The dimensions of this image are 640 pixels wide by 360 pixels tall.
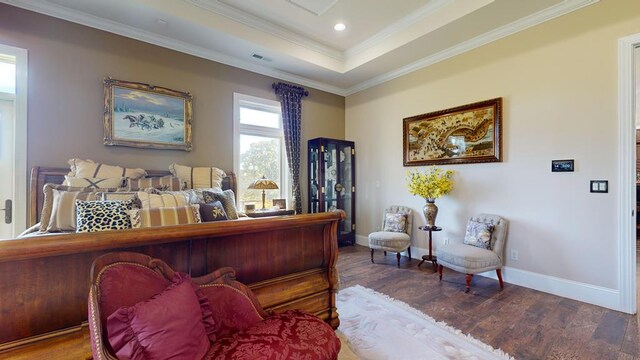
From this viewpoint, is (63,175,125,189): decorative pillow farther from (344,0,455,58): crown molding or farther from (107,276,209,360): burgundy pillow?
(344,0,455,58): crown molding

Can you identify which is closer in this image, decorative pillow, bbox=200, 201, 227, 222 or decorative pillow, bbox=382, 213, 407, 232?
decorative pillow, bbox=200, 201, 227, 222

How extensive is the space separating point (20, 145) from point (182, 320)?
319 cm

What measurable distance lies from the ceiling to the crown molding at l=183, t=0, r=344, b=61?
0.01 m

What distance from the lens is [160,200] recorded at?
241 centimetres

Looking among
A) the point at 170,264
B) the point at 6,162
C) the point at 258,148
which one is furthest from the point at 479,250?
the point at 6,162

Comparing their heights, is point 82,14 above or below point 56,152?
above

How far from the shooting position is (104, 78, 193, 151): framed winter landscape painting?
131 inches

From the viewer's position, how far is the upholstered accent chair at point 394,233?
398cm

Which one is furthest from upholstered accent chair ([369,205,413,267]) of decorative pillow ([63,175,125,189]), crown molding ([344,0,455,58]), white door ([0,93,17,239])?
white door ([0,93,17,239])

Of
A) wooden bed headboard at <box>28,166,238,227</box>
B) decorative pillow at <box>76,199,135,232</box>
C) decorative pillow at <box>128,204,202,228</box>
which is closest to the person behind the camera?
decorative pillow at <box>76,199,135,232</box>

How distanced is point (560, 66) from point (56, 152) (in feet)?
18.4

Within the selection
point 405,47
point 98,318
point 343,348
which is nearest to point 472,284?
point 343,348

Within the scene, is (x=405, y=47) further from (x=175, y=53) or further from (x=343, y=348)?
(x=343, y=348)

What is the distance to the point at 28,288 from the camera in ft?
3.78
